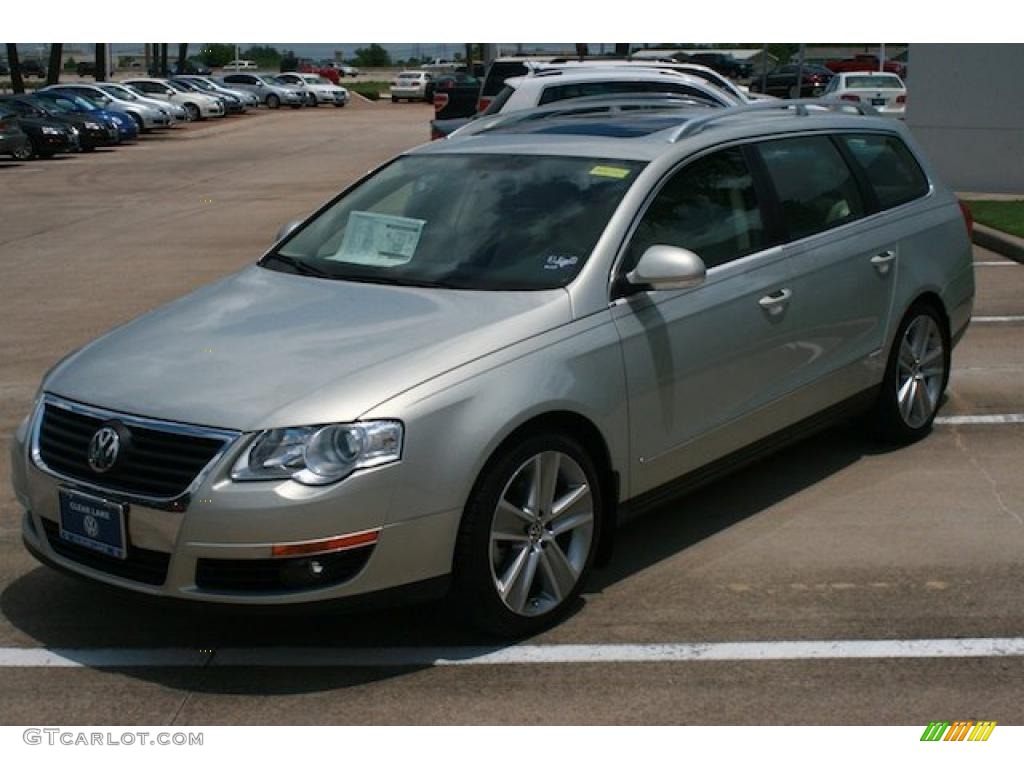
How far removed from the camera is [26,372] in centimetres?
948

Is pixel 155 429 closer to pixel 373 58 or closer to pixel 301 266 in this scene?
pixel 301 266

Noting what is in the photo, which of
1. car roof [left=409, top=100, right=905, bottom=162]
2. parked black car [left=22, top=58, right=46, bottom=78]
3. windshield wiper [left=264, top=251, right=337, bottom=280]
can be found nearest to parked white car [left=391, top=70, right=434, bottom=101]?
parked black car [left=22, top=58, right=46, bottom=78]

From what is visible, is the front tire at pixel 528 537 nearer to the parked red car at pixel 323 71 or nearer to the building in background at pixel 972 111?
the building in background at pixel 972 111

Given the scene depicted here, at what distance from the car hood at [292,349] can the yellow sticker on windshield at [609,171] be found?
730 millimetres

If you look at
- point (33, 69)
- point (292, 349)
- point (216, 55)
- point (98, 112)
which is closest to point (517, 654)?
point (292, 349)

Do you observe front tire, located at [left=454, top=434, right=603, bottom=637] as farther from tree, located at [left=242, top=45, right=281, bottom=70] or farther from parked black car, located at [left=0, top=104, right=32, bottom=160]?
tree, located at [left=242, top=45, right=281, bottom=70]

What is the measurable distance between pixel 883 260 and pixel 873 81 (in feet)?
97.8

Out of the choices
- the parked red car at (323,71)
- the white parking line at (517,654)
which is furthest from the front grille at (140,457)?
the parked red car at (323,71)

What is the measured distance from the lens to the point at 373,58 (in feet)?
482

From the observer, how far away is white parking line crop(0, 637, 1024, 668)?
4.90 meters

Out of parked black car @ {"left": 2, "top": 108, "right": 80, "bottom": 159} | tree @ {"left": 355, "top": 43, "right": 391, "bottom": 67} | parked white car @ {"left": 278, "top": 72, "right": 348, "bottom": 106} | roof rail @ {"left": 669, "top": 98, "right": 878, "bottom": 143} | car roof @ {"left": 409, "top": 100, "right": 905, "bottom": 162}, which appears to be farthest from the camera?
tree @ {"left": 355, "top": 43, "right": 391, "bottom": 67}

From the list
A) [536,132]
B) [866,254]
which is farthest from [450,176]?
[866,254]

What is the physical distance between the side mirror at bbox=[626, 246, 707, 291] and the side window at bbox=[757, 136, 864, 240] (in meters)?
1.14

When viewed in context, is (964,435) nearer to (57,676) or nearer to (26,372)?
(57,676)
